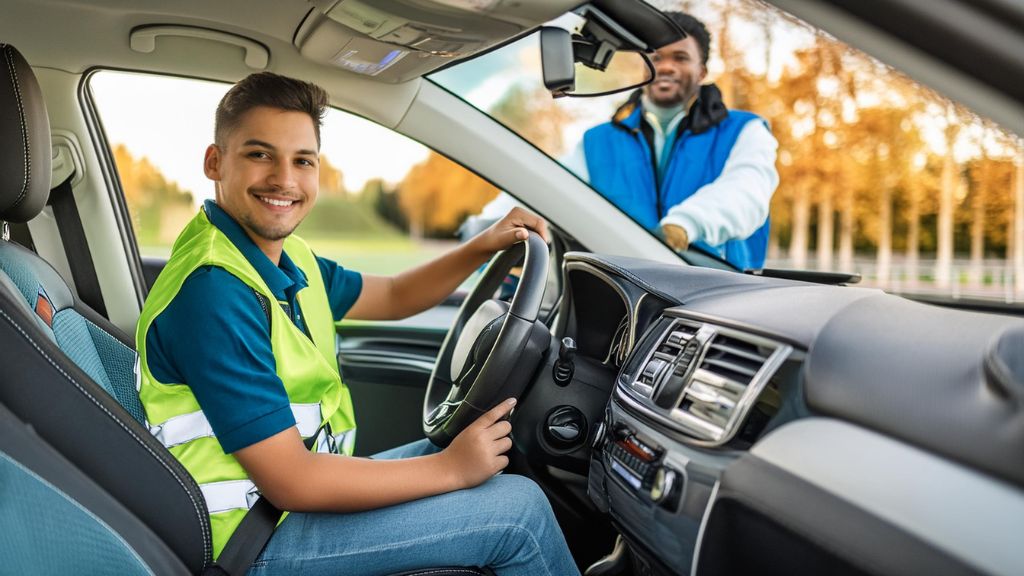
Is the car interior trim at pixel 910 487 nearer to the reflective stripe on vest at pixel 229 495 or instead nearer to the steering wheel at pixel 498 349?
the steering wheel at pixel 498 349

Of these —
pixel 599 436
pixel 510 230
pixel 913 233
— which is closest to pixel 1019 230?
pixel 913 233

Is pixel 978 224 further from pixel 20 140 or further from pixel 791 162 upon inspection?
pixel 20 140

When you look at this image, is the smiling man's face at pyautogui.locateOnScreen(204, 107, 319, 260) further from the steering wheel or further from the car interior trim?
the car interior trim

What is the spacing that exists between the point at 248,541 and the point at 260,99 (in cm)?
86

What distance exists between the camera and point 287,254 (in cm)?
185

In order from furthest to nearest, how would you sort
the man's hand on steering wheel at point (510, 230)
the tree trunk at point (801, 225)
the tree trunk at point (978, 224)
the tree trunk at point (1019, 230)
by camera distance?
the tree trunk at point (801, 225), the tree trunk at point (978, 224), the tree trunk at point (1019, 230), the man's hand on steering wheel at point (510, 230)

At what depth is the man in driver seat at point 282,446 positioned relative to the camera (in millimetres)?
1416

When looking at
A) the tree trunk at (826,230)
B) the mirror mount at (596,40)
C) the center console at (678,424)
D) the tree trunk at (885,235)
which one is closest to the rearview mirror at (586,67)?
the mirror mount at (596,40)

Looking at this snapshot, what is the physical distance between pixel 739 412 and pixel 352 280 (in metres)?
1.29

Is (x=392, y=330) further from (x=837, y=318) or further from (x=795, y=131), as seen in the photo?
(x=795, y=131)

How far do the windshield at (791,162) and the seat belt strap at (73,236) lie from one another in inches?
43.6

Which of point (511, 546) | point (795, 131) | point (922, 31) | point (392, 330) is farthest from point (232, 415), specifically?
point (795, 131)

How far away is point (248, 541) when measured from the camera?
1.46 metres

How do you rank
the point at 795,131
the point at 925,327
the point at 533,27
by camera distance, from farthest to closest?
1. the point at 795,131
2. the point at 533,27
3. the point at 925,327
